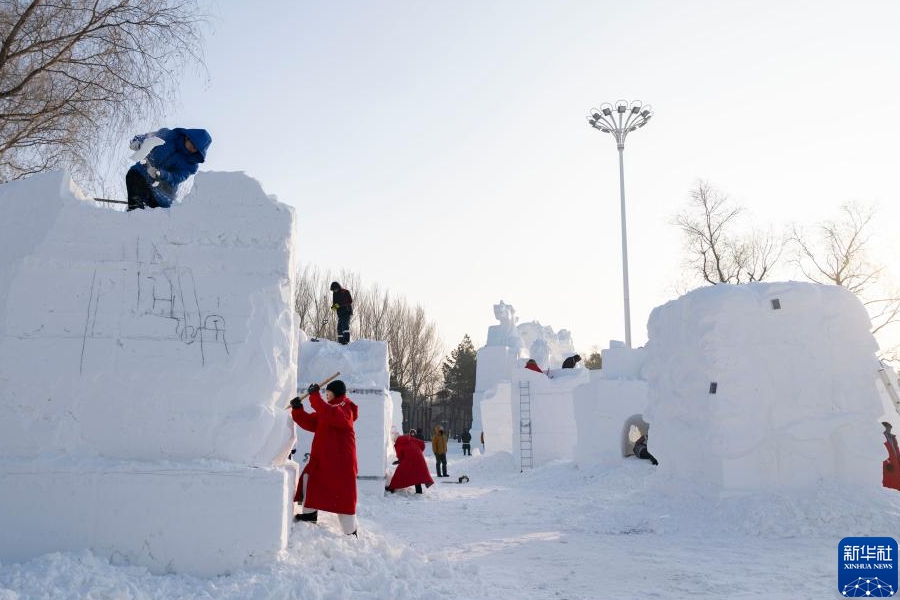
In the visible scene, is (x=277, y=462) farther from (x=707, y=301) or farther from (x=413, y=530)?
(x=707, y=301)

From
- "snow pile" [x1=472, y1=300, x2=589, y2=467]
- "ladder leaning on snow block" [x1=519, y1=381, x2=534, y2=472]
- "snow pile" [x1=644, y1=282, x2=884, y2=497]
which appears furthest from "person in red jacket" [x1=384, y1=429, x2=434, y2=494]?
"ladder leaning on snow block" [x1=519, y1=381, x2=534, y2=472]

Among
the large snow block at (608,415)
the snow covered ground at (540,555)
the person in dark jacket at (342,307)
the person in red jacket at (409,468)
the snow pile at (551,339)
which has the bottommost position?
the snow covered ground at (540,555)

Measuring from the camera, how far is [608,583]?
15.9 feet

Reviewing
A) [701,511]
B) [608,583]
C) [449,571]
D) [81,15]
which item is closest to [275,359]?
[449,571]

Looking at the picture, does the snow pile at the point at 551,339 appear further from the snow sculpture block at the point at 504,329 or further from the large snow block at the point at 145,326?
the large snow block at the point at 145,326

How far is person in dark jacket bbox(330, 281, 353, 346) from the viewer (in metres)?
10.3

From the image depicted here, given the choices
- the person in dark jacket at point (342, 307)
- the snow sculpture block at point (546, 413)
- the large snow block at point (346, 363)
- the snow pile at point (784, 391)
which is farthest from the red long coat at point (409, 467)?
the snow sculpture block at point (546, 413)

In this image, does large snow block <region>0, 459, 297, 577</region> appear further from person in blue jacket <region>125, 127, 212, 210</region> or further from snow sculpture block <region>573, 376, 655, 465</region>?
snow sculpture block <region>573, 376, 655, 465</region>

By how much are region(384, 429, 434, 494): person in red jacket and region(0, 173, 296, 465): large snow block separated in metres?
6.21

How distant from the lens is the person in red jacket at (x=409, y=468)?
34.0ft

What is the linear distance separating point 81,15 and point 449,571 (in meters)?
6.46

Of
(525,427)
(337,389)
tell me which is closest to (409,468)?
(337,389)

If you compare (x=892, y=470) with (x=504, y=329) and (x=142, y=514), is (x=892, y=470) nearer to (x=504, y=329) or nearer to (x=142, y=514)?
(x=142, y=514)

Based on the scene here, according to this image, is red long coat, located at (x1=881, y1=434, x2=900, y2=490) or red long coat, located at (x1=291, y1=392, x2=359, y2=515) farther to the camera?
red long coat, located at (x1=881, y1=434, x2=900, y2=490)
